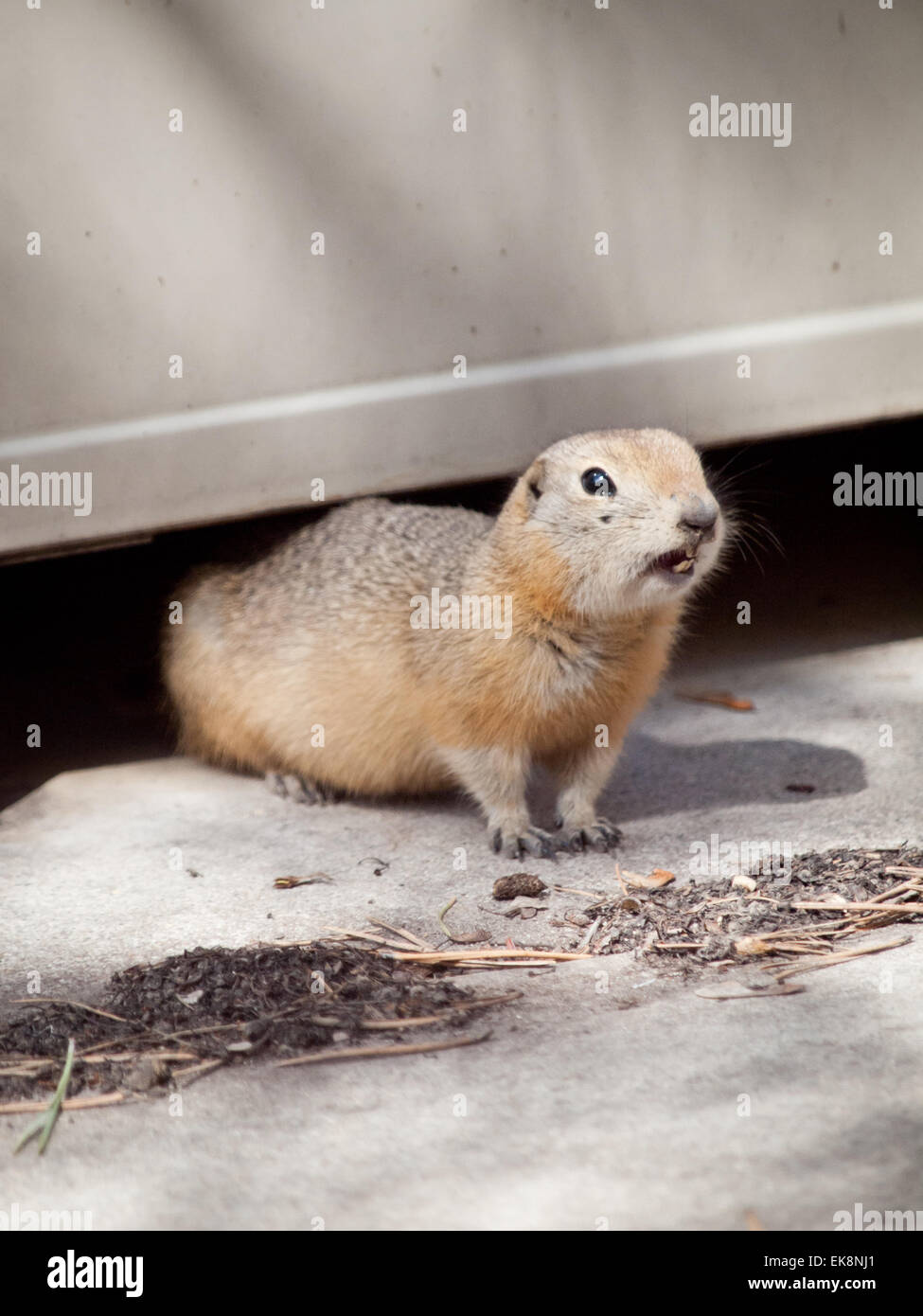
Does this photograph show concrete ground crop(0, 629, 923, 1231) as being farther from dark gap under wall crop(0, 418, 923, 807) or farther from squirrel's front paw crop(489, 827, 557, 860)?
dark gap under wall crop(0, 418, 923, 807)

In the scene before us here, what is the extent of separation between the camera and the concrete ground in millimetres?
2254

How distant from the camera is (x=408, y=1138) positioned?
2471 millimetres

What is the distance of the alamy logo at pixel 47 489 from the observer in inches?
178

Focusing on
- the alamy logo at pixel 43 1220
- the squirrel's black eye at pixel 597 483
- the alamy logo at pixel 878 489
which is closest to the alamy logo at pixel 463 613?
→ the squirrel's black eye at pixel 597 483

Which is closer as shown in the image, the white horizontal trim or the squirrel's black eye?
the squirrel's black eye

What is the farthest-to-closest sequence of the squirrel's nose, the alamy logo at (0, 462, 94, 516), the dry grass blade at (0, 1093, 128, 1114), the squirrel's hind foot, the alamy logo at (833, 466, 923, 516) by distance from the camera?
1. the alamy logo at (833, 466, 923, 516)
2. the squirrel's hind foot
3. the alamy logo at (0, 462, 94, 516)
4. the squirrel's nose
5. the dry grass blade at (0, 1093, 128, 1114)

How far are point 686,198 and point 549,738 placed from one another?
6.81 feet

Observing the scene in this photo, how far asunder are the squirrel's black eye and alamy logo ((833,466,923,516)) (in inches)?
126

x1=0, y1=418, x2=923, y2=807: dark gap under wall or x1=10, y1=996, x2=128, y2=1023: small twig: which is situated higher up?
x1=0, y1=418, x2=923, y2=807: dark gap under wall

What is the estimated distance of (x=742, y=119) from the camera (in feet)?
16.1

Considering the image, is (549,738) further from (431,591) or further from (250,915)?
(250,915)

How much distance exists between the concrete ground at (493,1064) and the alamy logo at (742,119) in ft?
7.43

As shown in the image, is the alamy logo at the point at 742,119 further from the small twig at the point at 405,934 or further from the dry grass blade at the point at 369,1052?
the dry grass blade at the point at 369,1052

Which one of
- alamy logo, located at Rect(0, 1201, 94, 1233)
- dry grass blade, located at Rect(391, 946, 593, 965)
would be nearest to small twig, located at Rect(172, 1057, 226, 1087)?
alamy logo, located at Rect(0, 1201, 94, 1233)
